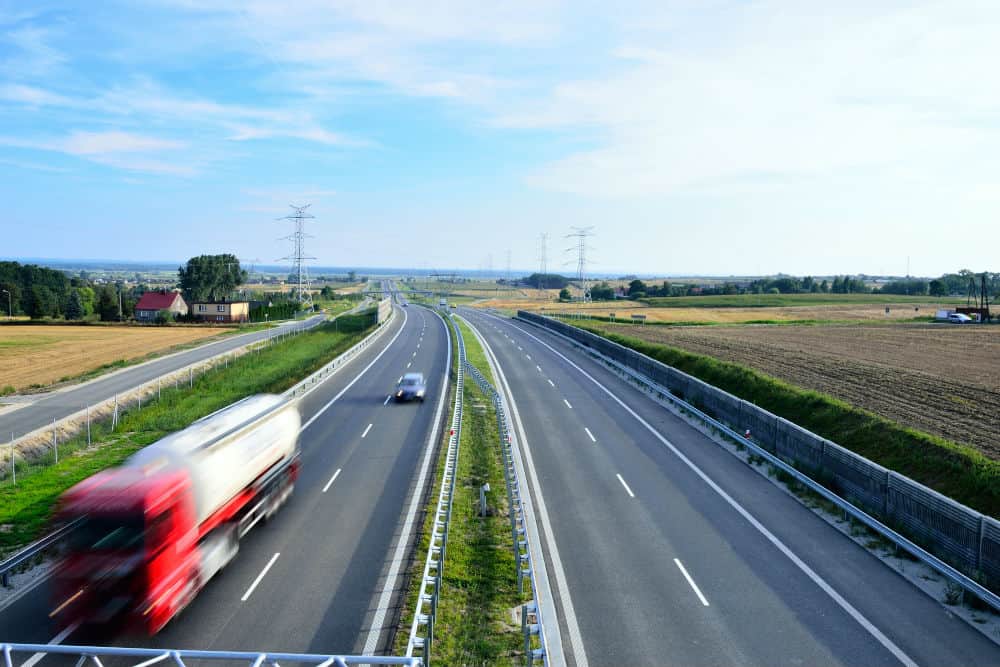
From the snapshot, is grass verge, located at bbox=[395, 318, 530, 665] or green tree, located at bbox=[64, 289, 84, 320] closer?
grass verge, located at bbox=[395, 318, 530, 665]

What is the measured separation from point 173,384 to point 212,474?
33083mm

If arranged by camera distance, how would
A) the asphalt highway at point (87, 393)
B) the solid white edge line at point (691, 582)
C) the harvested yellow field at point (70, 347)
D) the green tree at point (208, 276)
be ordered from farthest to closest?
the green tree at point (208, 276)
the harvested yellow field at point (70, 347)
the asphalt highway at point (87, 393)
the solid white edge line at point (691, 582)

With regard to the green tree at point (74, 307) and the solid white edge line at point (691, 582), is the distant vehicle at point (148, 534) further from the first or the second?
the green tree at point (74, 307)

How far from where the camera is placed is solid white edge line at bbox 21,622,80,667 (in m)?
11.0

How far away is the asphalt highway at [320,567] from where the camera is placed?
1211 centimetres

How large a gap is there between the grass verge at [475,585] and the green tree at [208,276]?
123 meters

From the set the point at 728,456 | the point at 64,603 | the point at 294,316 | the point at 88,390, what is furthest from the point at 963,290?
the point at 64,603

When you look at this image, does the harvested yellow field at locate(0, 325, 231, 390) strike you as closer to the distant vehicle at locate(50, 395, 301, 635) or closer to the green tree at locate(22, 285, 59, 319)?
the green tree at locate(22, 285, 59, 319)

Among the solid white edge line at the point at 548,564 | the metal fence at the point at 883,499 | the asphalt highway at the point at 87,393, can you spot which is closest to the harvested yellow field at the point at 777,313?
the asphalt highway at the point at 87,393

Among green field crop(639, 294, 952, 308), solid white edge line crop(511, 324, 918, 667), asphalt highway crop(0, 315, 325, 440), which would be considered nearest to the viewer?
solid white edge line crop(511, 324, 918, 667)

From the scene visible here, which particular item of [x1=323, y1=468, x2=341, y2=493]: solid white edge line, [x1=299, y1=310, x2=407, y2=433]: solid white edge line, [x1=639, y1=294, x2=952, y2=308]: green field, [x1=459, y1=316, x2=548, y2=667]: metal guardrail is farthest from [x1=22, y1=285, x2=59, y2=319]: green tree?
[x1=459, y1=316, x2=548, y2=667]: metal guardrail

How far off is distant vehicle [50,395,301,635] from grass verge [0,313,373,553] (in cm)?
620

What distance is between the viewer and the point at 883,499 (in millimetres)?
17719

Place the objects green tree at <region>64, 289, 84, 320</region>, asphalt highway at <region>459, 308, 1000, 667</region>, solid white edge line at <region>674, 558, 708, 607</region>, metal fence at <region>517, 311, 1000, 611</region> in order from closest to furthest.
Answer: asphalt highway at <region>459, 308, 1000, 667</region>
solid white edge line at <region>674, 558, 708, 607</region>
metal fence at <region>517, 311, 1000, 611</region>
green tree at <region>64, 289, 84, 320</region>
